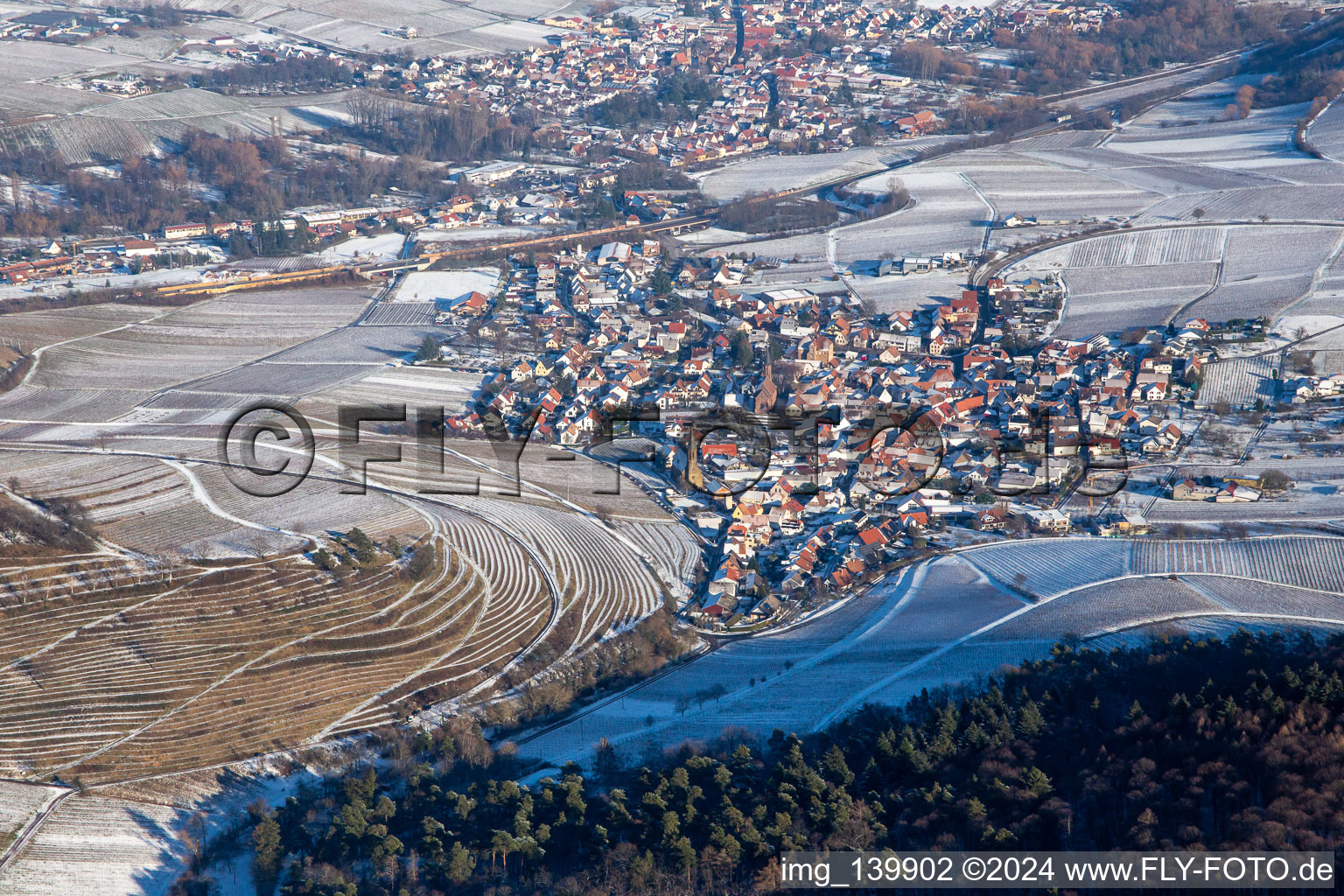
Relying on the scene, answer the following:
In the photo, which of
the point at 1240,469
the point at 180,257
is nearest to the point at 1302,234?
the point at 1240,469

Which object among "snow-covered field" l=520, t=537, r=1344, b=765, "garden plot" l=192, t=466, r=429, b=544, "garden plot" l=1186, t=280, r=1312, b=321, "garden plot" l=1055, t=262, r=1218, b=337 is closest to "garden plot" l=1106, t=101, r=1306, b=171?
"garden plot" l=1055, t=262, r=1218, b=337

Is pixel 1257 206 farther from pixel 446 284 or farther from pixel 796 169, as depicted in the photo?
pixel 446 284

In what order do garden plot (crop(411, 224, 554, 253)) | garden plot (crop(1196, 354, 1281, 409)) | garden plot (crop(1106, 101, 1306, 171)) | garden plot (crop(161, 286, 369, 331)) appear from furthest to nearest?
garden plot (crop(1106, 101, 1306, 171)), garden plot (crop(411, 224, 554, 253)), garden plot (crop(161, 286, 369, 331)), garden plot (crop(1196, 354, 1281, 409))

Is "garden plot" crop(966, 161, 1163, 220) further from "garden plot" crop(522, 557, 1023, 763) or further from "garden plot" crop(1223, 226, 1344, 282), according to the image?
"garden plot" crop(522, 557, 1023, 763)

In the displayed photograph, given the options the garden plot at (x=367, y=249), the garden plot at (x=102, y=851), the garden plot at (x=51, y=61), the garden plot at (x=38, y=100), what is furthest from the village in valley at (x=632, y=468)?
the garden plot at (x=51, y=61)

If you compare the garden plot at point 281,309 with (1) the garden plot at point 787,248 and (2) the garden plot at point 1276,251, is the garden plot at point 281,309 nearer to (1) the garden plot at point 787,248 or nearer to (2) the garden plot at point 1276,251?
(1) the garden plot at point 787,248

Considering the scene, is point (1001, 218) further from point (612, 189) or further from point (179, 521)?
point (179, 521)
